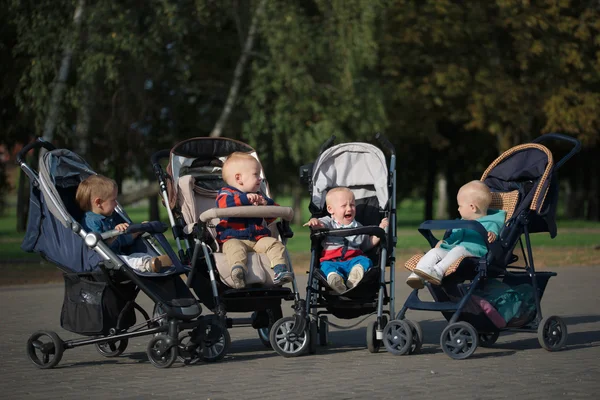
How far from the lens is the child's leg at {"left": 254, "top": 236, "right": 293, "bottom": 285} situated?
865 cm

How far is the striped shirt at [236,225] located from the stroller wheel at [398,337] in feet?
4.37

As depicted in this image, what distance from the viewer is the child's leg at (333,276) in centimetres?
872

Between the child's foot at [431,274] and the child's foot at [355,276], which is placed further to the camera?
the child's foot at [355,276]

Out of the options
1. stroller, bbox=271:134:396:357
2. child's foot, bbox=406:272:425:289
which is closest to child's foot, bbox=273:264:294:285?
stroller, bbox=271:134:396:357

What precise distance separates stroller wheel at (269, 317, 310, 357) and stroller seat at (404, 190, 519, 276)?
1.04 meters

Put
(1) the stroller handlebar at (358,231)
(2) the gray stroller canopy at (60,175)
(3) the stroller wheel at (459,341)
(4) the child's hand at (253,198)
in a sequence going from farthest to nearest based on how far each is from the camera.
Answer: (4) the child's hand at (253,198), (1) the stroller handlebar at (358,231), (2) the gray stroller canopy at (60,175), (3) the stroller wheel at (459,341)

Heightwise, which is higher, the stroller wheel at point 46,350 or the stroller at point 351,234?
the stroller at point 351,234

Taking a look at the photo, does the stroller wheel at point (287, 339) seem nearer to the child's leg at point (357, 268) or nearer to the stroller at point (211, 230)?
the stroller at point (211, 230)

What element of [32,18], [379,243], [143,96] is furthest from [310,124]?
[379,243]

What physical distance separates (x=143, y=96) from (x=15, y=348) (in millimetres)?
19948

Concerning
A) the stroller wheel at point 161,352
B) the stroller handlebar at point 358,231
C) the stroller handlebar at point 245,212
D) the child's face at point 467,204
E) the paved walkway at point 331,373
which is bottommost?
the paved walkway at point 331,373

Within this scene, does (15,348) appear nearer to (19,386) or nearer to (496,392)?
(19,386)

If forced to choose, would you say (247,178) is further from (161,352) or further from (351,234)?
(161,352)

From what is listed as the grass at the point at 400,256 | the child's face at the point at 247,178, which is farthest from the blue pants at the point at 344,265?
the grass at the point at 400,256
